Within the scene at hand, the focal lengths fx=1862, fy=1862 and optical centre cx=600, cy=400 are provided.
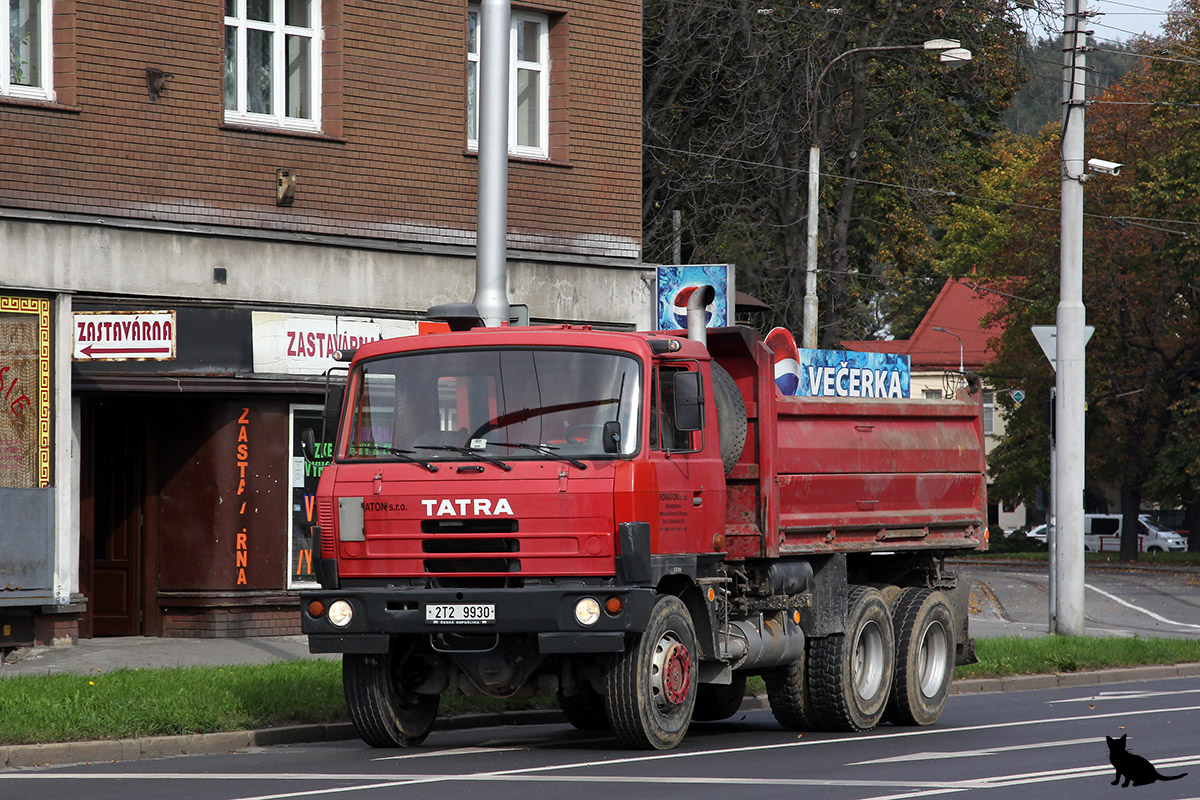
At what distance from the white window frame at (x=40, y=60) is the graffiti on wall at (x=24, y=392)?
6.39 feet

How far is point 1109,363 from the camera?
182 feet

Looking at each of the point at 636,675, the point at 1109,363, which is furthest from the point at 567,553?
the point at 1109,363

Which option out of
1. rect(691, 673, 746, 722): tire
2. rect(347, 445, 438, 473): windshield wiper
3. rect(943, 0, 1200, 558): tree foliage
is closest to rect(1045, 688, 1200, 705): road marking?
rect(691, 673, 746, 722): tire

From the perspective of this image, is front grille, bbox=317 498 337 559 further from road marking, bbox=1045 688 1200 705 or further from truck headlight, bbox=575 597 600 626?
road marking, bbox=1045 688 1200 705

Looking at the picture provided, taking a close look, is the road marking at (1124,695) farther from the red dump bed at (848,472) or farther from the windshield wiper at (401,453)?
the windshield wiper at (401,453)

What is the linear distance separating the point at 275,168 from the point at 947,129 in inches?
795

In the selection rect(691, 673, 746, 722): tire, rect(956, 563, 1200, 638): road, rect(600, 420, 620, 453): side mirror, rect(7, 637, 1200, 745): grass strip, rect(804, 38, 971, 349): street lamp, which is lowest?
rect(956, 563, 1200, 638): road

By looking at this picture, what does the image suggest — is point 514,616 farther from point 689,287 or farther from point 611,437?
point 689,287

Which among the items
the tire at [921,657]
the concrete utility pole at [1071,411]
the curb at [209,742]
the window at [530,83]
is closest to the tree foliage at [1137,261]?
the concrete utility pole at [1071,411]

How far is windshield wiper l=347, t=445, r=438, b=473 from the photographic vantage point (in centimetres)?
1121

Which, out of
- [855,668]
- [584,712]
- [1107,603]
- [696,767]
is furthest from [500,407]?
[1107,603]

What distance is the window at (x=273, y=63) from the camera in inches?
757

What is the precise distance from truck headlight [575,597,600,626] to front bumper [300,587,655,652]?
0.02 metres

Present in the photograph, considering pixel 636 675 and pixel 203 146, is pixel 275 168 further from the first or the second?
pixel 636 675
